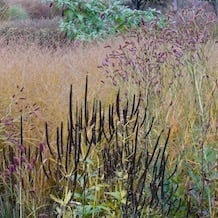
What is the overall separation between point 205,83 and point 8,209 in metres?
1.60

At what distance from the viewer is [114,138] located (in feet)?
8.42

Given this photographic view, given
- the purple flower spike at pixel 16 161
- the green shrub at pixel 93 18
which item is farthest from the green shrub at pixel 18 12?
the purple flower spike at pixel 16 161

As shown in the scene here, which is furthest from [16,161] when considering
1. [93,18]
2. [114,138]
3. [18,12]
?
[18,12]

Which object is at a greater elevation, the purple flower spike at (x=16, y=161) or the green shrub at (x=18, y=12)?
the green shrub at (x=18, y=12)

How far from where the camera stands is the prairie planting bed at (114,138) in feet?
6.68

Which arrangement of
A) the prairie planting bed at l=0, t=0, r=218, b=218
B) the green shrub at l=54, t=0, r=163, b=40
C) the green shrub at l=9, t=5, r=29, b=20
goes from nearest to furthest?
the prairie planting bed at l=0, t=0, r=218, b=218
the green shrub at l=54, t=0, r=163, b=40
the green shrub at l=9, t=5, r=29, b=20

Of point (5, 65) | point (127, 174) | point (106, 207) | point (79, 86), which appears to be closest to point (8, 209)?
point (106, 207)

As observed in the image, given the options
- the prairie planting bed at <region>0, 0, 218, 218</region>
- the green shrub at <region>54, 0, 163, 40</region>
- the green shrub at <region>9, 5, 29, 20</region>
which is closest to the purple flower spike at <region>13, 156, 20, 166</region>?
the prairie planting bed at <region>0, 0, 218, 218</region>

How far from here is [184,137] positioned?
8.80 ft

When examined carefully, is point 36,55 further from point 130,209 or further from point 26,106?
point 130,209

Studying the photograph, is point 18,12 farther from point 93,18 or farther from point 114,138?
point 114,138

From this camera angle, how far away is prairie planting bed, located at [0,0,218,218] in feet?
6.68

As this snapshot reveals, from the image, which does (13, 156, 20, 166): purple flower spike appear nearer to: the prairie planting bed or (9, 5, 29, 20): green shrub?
the prairie planting bed

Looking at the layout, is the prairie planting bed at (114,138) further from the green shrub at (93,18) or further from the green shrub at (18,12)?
the green shrub at (18,12)
